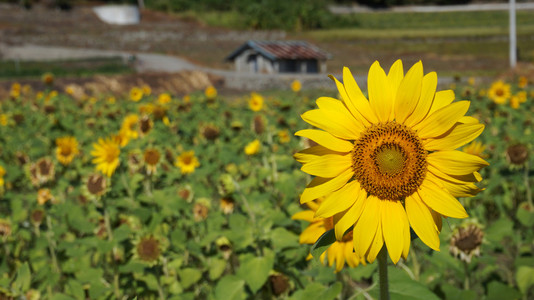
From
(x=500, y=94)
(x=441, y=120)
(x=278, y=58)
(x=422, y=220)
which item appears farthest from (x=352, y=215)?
(x=278, y=58)

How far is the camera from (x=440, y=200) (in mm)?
965

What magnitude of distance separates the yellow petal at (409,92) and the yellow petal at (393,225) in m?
0.19

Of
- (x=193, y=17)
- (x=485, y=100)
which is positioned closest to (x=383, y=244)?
(x=485, y=100)

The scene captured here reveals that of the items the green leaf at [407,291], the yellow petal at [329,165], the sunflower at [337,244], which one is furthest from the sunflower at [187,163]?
the yellow petal at [329,165]

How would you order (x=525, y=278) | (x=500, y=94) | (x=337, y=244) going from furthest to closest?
(x=500, y=94) < (x=525, y=278) < (x=337, y=244)

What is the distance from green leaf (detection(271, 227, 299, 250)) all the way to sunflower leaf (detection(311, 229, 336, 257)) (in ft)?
2.77

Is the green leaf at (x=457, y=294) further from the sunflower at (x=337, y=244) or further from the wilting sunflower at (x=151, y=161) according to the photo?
the wilting sunflower at (x=151, y=161)

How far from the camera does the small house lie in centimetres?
2775

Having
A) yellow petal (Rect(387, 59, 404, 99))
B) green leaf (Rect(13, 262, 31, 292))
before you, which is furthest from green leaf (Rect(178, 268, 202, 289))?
yellow petal (Rect(387, 59, 404, 99))

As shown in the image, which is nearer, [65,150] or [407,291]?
[407,291]

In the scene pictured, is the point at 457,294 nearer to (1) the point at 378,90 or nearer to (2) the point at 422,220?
(2) the point at 422,220

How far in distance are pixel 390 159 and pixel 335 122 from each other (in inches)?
5.3

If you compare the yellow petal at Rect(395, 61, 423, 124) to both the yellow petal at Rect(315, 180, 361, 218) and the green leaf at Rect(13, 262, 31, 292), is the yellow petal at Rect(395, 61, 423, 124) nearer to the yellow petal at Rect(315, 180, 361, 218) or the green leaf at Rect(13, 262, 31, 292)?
the yellow petal at Rect(315, 180, 361, 218)

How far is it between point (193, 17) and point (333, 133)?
5375cm
